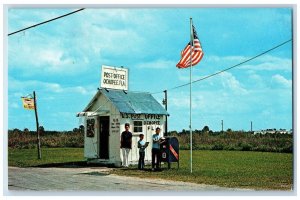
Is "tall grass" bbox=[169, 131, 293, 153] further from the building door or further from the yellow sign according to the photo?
the building door

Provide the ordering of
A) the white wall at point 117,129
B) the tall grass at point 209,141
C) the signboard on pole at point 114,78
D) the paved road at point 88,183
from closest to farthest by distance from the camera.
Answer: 1. the paved road at point 88,183
2. the white wall at point 117,129
3. the signboard on pole at point 114,78
4. the tall grass at point 209,141

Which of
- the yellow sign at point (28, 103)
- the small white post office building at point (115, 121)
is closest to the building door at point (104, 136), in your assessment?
the small white post office building at point (115, 121)

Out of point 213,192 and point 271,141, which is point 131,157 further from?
point 271,141

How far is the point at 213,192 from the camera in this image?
12.2 metres

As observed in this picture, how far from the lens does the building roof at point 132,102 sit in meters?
19.2

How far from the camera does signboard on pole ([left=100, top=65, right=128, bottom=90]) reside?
19.1 m

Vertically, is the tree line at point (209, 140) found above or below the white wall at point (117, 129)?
below

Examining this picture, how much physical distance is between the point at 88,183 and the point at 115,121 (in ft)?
18.1

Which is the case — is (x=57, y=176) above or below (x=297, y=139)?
below

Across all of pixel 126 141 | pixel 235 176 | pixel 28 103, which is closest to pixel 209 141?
pixel 28 103

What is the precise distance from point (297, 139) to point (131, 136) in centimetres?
787

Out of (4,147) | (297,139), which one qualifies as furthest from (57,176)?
(297,139)

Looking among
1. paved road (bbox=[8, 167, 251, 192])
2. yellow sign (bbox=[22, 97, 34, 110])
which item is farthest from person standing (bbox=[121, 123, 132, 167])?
yellow sign (bbox=[22, 97, 34, 110])

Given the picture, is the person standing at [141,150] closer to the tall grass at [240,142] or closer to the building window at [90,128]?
the building window at [90,128]
